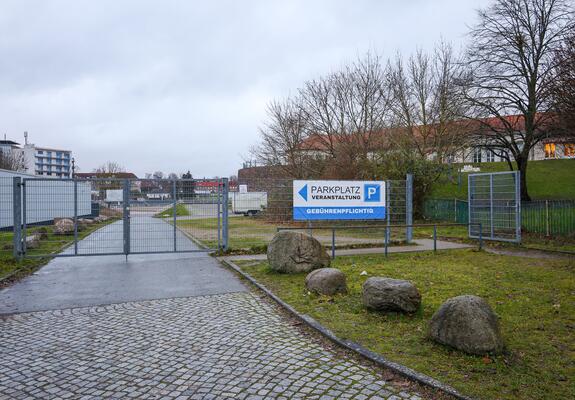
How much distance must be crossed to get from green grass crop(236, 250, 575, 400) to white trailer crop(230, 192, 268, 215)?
129 inches

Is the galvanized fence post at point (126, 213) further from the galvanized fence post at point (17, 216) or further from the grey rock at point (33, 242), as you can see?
the grey rock at point (33, 242)

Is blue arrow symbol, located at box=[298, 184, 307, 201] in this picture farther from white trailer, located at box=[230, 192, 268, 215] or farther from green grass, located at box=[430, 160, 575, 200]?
green grass, located at box=[430, 160, 575, 200]

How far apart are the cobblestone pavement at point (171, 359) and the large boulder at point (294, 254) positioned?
8.86 feet

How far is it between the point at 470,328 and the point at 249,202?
33.6 ft

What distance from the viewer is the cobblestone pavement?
3797 millimetres

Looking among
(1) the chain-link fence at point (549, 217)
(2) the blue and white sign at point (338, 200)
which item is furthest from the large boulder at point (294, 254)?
(1) the chain-link fence at point (549, 217)

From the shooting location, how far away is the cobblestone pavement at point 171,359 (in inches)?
149

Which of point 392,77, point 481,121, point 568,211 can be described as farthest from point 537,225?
point 392,77

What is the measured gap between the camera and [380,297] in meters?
5.98

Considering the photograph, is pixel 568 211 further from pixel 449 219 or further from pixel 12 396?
pixel 12 396

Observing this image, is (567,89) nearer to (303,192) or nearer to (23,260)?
(303,192)

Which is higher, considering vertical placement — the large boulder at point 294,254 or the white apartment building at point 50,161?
the white apartment building at point 50,161

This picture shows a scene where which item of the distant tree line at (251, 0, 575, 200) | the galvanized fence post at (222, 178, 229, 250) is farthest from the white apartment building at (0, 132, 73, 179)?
the galvanized fence post at (222, 178, 229, 250)

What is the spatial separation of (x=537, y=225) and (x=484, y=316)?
14.5 metres
